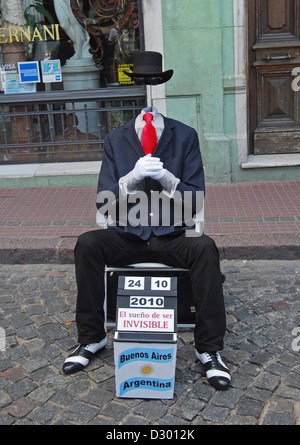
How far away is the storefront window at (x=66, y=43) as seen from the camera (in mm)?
7027

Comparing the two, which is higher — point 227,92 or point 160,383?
point 227,92

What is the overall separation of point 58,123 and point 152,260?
4.05 meters

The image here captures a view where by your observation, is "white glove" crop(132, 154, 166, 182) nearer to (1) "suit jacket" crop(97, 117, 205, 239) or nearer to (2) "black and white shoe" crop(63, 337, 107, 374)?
(1) "suit jacket" crop(97, 117, 205, 239)

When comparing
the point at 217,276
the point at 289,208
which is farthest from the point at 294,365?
the point at 289,208

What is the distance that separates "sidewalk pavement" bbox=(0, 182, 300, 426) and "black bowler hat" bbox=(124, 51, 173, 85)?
5.50 feet

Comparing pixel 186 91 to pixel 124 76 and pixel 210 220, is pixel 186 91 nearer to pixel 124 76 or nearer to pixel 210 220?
pixel 124 76

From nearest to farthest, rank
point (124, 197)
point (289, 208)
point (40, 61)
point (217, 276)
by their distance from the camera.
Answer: point (217, 276)
point (124, 197)
point (289, 208)
point (40, 61)

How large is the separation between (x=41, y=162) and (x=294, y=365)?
4744mm

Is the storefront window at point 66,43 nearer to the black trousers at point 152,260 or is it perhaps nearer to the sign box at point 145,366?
the black trousers at point 152,260

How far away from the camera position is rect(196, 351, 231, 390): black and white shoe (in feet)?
10.6

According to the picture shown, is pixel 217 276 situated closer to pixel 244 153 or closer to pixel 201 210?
pixel 201 210
